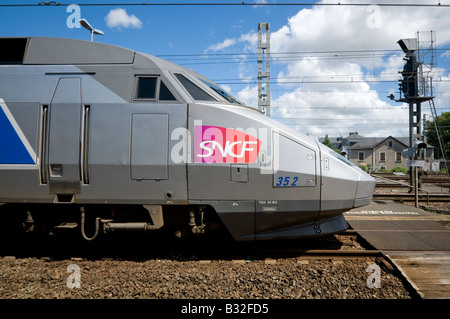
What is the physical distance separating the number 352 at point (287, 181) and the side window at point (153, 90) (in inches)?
84.7

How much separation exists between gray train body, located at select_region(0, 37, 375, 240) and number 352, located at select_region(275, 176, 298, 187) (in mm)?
16

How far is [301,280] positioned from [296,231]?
31.2 inches

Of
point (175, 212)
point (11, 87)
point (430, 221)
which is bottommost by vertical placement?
point (430, 221)

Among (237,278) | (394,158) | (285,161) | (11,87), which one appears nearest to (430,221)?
(285,161)

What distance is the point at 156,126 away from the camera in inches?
157

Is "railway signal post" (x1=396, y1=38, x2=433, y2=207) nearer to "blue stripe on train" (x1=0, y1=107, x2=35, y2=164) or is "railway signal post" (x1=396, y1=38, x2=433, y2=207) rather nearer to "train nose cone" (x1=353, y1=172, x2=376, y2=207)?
"train nose cone" (x1=353, y1=172, x2=376, y2=207)

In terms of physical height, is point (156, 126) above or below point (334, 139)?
below

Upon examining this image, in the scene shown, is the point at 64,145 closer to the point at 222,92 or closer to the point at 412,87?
the point at 222,92

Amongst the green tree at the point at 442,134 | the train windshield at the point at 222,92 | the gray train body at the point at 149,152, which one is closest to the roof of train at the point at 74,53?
the gray train body at the point at 149,152

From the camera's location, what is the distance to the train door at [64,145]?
4037mm

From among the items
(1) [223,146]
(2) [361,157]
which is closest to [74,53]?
(1) [223,146]

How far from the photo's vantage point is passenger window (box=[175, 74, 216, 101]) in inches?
167
